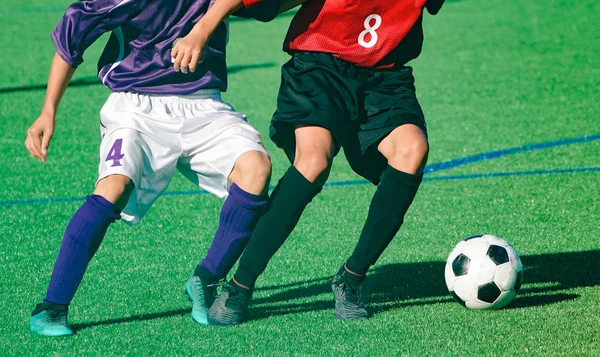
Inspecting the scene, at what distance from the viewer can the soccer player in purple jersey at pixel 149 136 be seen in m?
3.71

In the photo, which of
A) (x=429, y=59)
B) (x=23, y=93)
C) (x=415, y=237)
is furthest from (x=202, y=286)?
(x=429, y=59)

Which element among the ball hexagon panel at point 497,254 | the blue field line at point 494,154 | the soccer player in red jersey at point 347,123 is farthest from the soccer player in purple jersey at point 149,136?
the blue field line at point 494,154

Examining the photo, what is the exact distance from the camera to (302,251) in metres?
4.93

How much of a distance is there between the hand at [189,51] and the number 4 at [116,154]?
41 centimetres

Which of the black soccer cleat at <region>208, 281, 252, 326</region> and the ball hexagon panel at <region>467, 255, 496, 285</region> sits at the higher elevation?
the black soccer cleat at <region>208, 281, 252, 326</region>

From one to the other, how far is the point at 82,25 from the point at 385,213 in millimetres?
1391

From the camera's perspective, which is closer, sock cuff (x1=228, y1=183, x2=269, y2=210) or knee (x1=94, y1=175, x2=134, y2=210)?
knee (x1=94, y1=175, x2=134, y2=210)

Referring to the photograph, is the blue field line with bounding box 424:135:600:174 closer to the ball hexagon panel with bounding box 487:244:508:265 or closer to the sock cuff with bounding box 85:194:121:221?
the ball hexagon panel with bounding box 487:244:508:265

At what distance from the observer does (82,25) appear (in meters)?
3.74

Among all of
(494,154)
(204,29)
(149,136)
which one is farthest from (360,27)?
(494,154)

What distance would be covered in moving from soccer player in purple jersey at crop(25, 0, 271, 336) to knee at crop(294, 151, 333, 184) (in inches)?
5.6

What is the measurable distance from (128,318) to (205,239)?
1.25 metres

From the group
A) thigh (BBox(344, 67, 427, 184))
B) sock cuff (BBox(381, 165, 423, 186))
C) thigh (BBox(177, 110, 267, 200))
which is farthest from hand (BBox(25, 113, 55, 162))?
sock cuff (BBox(381, 165, 423, 186))

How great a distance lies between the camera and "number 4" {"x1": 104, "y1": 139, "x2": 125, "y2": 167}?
12.2ft
